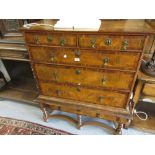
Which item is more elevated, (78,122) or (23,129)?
(78,122)

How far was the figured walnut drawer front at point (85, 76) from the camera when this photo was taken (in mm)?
1176

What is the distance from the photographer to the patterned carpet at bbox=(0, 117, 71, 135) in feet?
5.47

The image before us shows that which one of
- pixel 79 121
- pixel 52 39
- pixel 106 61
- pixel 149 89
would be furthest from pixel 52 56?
pixel 149 89

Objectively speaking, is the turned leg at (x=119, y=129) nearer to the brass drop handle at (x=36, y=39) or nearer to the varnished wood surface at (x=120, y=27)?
the varnished wood surface at (x=120, y=27)

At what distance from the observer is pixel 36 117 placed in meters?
1.86

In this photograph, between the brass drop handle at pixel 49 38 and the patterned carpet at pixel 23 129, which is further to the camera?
the patterned carpet at pixel 23 129

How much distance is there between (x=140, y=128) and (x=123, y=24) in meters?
1.13

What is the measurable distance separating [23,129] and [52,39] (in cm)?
117

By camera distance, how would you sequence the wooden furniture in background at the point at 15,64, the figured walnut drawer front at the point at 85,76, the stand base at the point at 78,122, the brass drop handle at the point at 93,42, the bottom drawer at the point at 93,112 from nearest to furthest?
1. the brass drop handle at the point at 93,42
2. the figured walnut drawer front at the point at 85,76
3. the bottom drawer at the point at 93,112
4. the stand base at the point at 78,122
5. the wooden furniture in background at the point at 15,64

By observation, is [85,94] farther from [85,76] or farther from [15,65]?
[15,65]

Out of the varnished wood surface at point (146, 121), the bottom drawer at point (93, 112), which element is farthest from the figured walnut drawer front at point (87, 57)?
the varnished wood surface at point (146, 121)

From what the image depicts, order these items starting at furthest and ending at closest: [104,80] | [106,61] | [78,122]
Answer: [78,122], [104,80], [106,61]

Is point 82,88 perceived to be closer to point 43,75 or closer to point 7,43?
point 43,75

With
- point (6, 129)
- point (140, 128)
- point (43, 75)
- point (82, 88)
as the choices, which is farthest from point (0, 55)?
point (140, 128)
